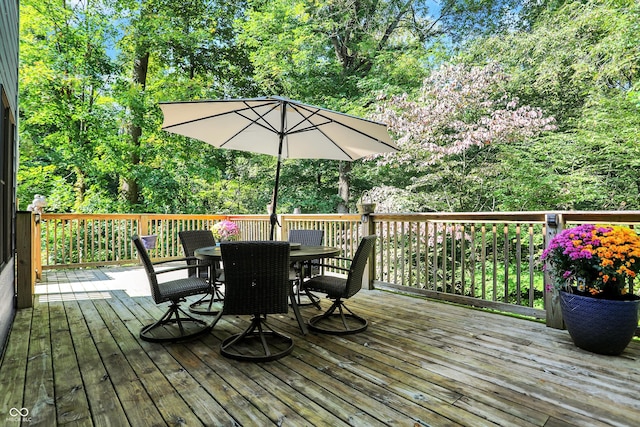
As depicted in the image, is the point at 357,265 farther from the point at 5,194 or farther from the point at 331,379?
the point at 5,194

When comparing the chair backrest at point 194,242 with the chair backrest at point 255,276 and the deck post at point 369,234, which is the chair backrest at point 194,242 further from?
the deck post at point 369,234

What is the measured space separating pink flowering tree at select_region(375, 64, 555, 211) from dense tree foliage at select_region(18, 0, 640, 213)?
0.04 metres

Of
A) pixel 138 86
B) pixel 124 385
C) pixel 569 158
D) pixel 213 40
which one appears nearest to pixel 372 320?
pixel 124 385

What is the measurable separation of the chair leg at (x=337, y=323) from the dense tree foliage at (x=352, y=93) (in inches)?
228

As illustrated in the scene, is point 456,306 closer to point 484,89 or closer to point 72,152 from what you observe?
point 484,89

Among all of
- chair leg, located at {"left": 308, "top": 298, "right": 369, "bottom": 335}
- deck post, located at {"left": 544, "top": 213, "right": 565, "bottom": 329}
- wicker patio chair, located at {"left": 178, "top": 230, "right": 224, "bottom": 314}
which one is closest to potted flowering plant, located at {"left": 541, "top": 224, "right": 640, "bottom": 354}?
deck post, located at {"left": 544, "top": 213, "right": 565, "bottom": 329}

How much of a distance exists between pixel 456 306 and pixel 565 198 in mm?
5163

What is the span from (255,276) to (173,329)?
4.27ft

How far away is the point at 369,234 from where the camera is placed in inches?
193

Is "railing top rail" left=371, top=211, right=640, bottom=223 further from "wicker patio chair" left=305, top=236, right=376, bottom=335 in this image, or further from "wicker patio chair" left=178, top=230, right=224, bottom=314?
"wicker patio chair" left=178, top=230, right=224, bottom=314

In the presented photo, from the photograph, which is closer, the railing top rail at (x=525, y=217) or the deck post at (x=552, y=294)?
the railing top rail at (x=525, y=217)

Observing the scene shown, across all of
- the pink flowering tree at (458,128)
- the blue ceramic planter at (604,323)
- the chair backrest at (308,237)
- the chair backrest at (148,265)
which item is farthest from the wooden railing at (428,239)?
the chair backrest at (148,265)

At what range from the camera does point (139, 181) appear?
31.9 feet

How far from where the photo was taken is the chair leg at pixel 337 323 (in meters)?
3.07
